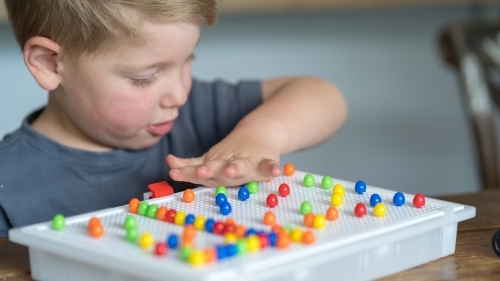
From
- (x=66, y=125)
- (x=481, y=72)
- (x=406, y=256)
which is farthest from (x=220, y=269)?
(x=481, y=72)

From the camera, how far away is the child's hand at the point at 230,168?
30.9 inches

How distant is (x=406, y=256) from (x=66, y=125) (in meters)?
0.67

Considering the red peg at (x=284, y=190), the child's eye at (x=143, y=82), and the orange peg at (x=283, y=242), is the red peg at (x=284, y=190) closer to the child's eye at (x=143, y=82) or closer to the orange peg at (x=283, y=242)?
the orange peg at (x=283, y=242)

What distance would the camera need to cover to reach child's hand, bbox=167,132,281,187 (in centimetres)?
79

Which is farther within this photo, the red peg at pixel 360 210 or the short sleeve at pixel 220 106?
the short sleeve at pixel 220 106

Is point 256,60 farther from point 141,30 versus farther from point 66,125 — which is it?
point 141,30

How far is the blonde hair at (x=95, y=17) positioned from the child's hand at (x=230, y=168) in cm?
20

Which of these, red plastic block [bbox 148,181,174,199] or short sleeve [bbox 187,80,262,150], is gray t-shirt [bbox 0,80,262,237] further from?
red plastic block [bbox 148,181,174,199]

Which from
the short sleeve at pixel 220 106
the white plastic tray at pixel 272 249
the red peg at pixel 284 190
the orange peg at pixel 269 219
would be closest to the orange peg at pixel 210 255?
the white plastic tray at pixel 272 249

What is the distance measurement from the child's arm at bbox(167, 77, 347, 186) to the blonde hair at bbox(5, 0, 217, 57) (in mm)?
176

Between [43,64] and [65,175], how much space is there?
20cm

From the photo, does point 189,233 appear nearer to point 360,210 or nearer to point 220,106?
point 360,210

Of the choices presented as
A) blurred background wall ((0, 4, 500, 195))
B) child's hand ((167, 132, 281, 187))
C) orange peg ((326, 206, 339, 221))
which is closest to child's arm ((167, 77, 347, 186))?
child's hand ((167, 132, 281, 187))

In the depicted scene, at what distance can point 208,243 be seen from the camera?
1.93ft
